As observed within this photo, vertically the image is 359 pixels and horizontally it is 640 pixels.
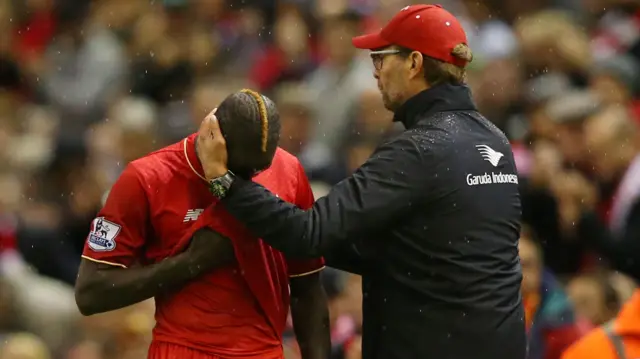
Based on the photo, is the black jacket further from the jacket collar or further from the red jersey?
the red jersey

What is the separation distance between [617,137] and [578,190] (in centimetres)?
47

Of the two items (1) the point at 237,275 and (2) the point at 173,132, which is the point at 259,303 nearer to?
(1) the point at 237,275

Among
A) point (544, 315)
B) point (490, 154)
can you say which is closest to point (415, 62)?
point (490, 154)

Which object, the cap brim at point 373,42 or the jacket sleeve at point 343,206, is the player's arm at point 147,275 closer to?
the jacket sleeve at point 343,206

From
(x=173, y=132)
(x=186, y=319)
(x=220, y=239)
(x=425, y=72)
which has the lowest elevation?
(x=173, y=132)

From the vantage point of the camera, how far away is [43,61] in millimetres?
11945

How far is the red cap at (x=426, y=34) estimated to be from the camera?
192 inches

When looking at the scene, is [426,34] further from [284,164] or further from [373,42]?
[284,164]

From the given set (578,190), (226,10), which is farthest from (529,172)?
(226,10)

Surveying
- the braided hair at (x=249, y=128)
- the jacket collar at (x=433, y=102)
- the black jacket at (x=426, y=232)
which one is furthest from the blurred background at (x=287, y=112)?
the braided hair at (x=249, y=128)

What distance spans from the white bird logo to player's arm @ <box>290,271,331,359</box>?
79 cm

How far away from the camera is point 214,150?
180 inches

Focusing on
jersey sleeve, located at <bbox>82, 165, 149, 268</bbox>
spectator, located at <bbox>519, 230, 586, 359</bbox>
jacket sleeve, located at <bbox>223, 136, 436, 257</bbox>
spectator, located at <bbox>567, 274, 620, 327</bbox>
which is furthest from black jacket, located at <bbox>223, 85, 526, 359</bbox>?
spectator, located at <bbox>567, 274, 620, 327</bbox>

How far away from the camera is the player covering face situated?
15.3ft
